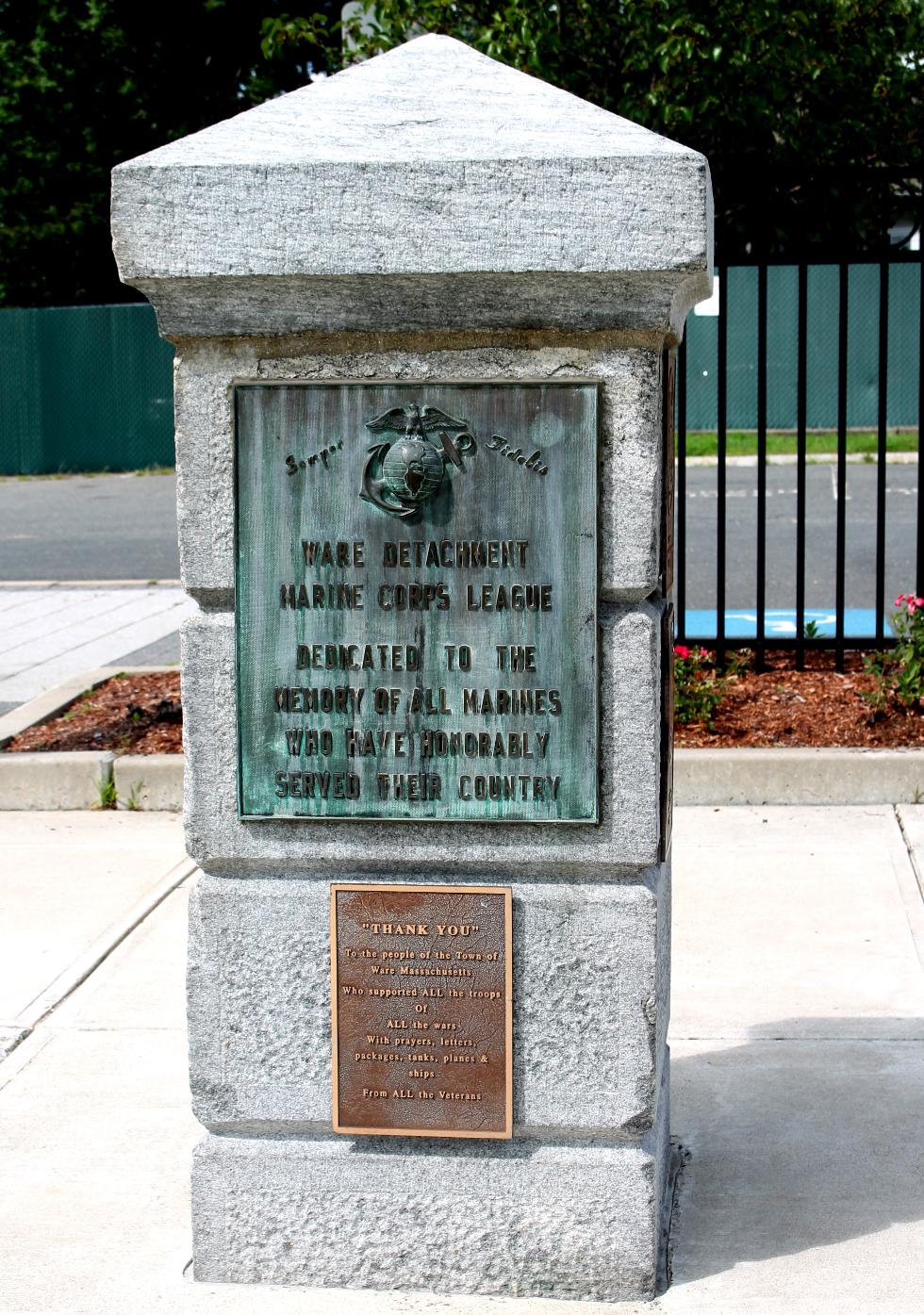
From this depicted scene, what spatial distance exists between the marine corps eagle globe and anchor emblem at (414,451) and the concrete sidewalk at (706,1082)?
4.93ft

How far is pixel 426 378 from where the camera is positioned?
9.99ft

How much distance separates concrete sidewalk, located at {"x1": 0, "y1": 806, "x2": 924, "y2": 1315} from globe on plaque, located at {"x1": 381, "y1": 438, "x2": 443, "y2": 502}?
150 centimetres

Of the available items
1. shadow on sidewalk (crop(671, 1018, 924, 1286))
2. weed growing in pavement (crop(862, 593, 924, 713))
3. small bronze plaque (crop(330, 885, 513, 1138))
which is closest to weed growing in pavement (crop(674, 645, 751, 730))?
weed growing in pavement (crop(862, 593, 924, 713))

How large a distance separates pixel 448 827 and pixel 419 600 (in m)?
0.42

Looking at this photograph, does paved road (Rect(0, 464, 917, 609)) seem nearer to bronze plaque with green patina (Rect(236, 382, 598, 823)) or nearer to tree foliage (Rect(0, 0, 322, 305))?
tree foliage (Rect(0, 0, 322, 305))

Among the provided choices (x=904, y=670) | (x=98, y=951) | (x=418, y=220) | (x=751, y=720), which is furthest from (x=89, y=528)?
(x=418, y=220)

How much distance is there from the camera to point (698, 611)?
966 centimetres

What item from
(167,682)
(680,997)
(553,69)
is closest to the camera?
(680,997)

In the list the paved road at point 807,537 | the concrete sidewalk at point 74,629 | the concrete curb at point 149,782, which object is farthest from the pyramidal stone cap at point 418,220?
the paved road at point 807,537

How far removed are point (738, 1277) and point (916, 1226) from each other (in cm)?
42

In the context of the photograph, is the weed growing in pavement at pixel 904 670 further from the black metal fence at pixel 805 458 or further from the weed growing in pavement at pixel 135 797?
the weed growing in pavement at pixel 135 797

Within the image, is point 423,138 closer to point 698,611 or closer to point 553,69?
point 553,69

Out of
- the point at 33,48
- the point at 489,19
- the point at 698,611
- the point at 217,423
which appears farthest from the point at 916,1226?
the point at 33,48

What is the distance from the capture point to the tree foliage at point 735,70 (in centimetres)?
712
